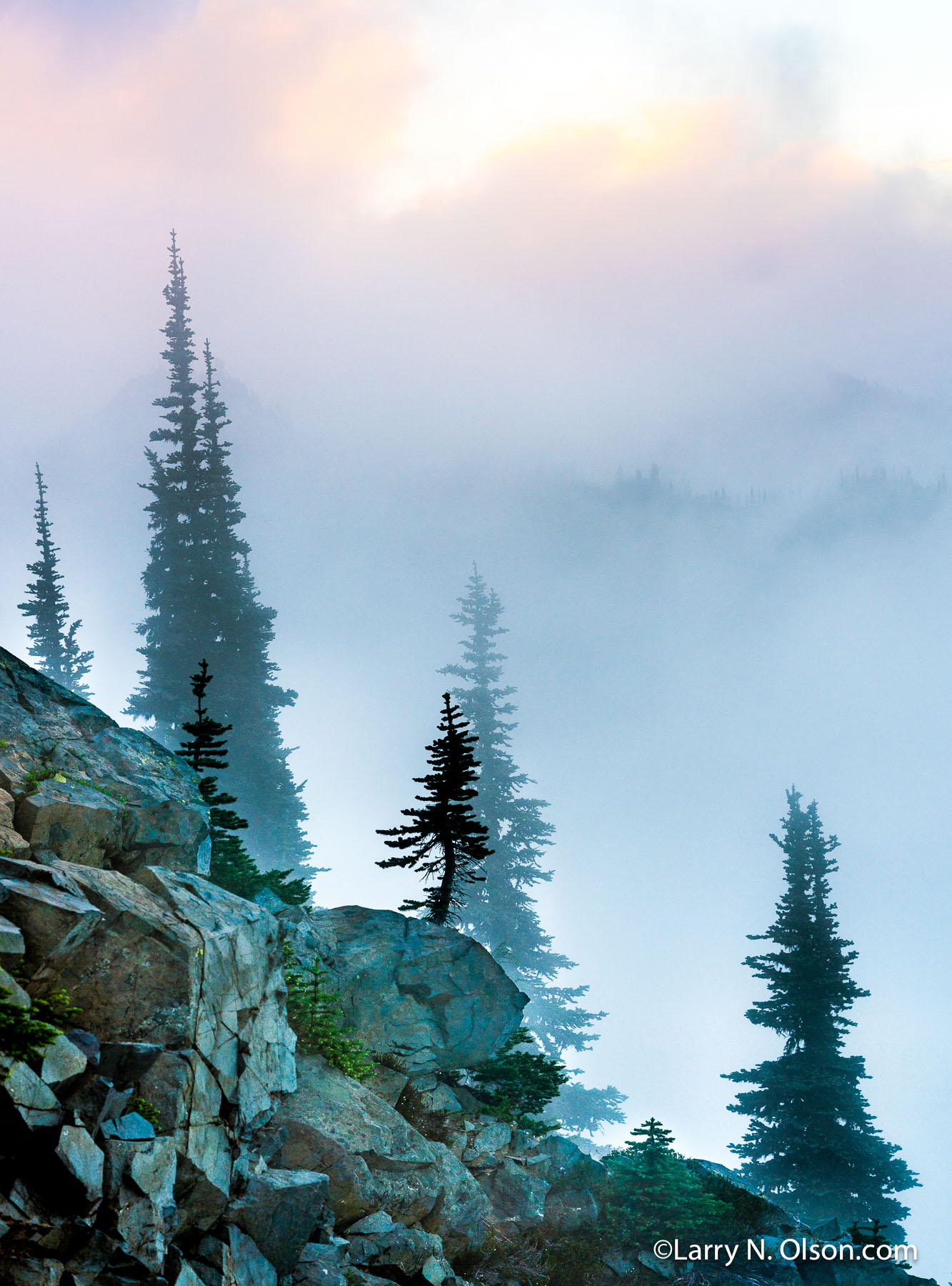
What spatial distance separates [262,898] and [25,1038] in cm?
1051

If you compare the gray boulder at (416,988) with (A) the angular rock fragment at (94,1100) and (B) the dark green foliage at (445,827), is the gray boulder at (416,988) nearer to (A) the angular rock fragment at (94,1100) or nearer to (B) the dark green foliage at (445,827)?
(B) the dark green foliage at (445,827)

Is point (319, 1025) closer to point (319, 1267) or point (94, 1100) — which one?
point (319, 1267)

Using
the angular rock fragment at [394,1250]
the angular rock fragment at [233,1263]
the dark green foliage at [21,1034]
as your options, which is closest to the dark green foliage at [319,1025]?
the angular rock fragment at [394,1250]

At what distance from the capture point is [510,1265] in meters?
16.8

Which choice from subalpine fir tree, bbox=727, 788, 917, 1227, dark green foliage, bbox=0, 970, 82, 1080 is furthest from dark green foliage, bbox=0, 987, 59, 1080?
subalpine fir tree, bbox=727, 788, 917, 1227

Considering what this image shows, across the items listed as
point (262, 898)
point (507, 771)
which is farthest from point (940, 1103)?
point (262, 898)

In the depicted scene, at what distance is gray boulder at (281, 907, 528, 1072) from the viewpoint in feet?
63.0

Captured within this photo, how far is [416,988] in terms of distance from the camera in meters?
20.0

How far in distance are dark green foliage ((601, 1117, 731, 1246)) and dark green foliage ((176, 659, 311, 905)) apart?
35.7 feet

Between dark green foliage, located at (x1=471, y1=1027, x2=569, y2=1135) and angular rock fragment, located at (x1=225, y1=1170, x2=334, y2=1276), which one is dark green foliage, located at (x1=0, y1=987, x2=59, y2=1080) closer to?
angular rock fragment, located at (x1=225, y1=1170, x2=334, y2=1276)

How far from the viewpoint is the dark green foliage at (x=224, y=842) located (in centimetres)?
2041

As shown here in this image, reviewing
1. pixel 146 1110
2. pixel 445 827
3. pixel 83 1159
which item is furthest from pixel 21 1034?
pixel 445 827

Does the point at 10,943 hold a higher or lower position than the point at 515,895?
lower

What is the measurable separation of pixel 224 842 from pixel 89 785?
6.03 meters
